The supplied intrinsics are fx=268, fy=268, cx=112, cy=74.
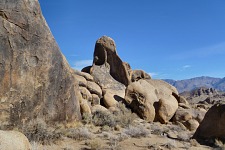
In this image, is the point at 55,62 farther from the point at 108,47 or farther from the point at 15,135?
the point at 108,47

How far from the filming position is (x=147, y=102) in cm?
1945

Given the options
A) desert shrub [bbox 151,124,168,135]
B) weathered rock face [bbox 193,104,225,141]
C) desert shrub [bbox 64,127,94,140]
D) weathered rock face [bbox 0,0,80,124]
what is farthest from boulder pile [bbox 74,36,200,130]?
weathered rock face [bbox 193,104,225,141]

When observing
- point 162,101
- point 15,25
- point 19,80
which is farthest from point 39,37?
point 162,101

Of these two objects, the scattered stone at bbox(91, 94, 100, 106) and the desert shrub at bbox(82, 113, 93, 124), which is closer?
the desert shrub at bbox(82, 113, 93, 124)

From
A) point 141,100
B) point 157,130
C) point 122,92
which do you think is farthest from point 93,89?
point 157,130

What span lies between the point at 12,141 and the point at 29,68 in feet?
19.5

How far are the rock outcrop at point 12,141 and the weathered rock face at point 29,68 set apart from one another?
15.1ft

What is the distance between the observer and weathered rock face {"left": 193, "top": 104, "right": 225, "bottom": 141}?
12062 mm

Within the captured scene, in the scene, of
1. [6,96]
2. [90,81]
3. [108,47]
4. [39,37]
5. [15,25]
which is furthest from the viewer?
[108,47]

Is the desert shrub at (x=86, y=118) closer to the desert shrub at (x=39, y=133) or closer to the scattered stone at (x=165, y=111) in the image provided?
the desert shrub at (x=39, y=133)

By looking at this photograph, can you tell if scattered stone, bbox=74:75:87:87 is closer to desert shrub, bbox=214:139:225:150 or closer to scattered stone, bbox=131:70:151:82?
scattered stone, bbox=131:70:151:82

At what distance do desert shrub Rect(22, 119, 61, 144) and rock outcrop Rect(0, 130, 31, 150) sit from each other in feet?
12.4

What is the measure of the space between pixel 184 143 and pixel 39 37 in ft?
25.2

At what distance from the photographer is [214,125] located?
40.8 ft
